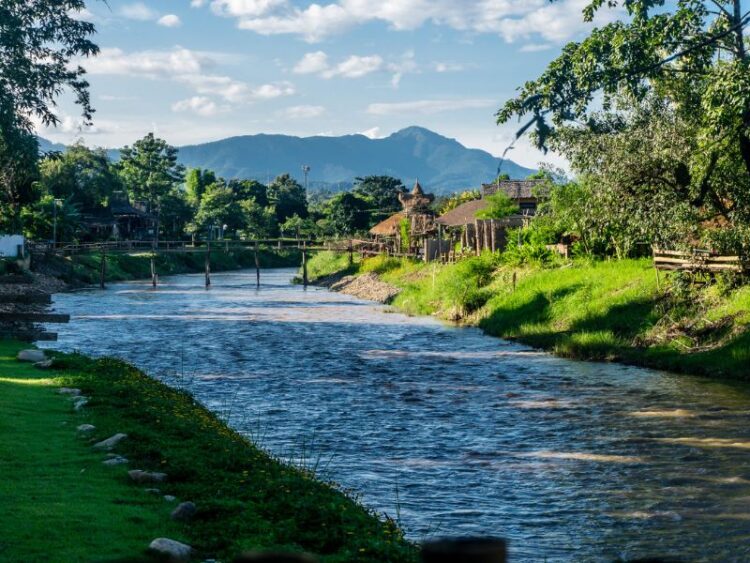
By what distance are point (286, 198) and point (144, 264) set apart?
68.8 metres

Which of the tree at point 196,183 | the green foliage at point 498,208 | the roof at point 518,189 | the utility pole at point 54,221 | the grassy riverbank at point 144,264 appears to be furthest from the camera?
the tree at point 196,183

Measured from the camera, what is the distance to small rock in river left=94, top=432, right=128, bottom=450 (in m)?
14.1

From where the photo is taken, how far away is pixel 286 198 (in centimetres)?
17250

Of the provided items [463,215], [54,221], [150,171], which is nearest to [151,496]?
[463,215]

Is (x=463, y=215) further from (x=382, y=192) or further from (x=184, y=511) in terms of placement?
(x=382, y=192)

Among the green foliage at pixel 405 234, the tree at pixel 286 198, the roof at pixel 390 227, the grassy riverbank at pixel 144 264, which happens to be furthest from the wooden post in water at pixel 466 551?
the tree at pixel 286 198

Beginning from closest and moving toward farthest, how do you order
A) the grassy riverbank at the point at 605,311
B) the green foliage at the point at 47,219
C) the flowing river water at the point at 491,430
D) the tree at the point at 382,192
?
the flowing river water at the point at 491,430 → the grassy riverbank at the point at 605,311 → the green foliage at the point at 47,219 → the tree at the point at 382,192

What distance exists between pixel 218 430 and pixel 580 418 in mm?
10296

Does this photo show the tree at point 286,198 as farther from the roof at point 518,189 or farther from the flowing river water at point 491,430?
the flowing river water at point 491,430

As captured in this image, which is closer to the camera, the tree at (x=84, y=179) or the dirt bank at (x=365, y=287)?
the dirt bank at (x=365, y=287)

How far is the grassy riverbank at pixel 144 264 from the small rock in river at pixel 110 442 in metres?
69.8

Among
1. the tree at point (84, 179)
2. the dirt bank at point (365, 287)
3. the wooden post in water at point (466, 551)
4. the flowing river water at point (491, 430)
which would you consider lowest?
the flowing river water at point (491, 430)

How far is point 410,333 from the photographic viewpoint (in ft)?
147

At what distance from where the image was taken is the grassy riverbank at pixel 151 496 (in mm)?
9859
